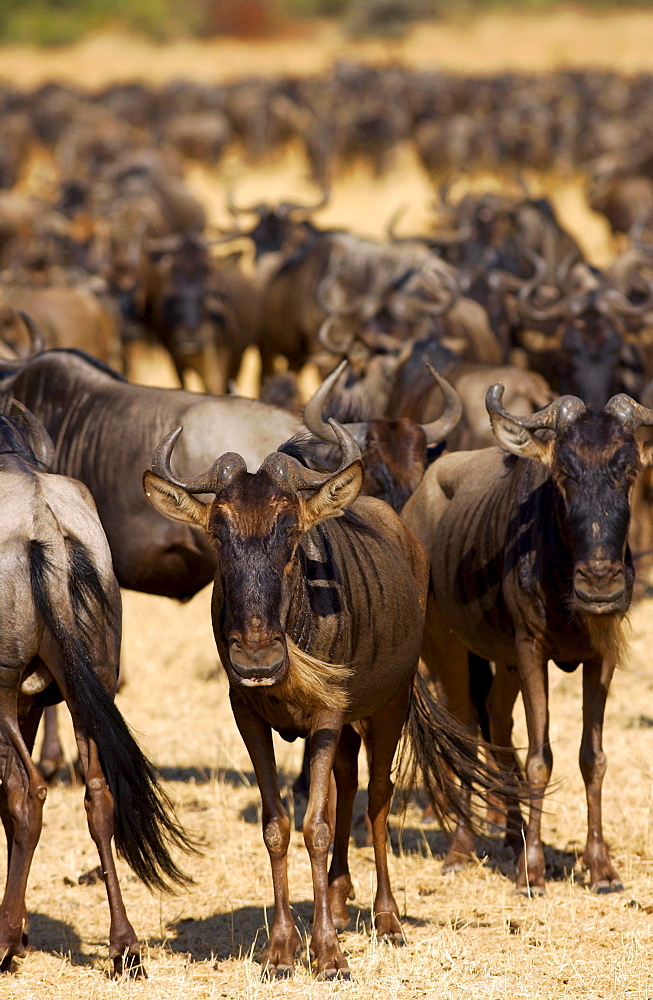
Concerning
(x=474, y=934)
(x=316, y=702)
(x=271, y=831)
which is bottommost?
(x=474, y=934)

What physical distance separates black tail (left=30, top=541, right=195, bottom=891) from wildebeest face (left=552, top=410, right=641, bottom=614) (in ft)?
5.42

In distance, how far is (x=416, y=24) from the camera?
225 ft

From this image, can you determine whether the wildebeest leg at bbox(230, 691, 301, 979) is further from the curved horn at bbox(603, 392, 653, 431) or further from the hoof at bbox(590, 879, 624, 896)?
the curved horn at bbox(603, 392, 653, 431)

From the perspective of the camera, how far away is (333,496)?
4.55 m

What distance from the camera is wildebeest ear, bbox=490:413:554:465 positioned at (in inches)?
212

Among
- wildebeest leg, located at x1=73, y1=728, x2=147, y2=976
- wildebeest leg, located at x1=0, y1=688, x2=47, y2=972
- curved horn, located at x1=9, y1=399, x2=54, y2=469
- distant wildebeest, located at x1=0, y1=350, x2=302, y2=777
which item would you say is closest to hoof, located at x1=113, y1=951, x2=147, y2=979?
wildebeest leg, located at x1=73, y1=728, x2=147, y2=976

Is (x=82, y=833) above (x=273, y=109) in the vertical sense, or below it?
below

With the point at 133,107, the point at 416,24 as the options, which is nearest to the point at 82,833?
the point at 133,107

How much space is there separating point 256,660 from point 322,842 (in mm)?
733

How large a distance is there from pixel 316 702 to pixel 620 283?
1078 cm

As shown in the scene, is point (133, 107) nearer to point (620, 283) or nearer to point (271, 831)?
point (620, 283)

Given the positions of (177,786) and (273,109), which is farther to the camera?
(273,109)

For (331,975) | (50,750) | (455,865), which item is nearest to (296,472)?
(331,975)

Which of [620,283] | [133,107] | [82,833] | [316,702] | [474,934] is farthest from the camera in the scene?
[133,107]
